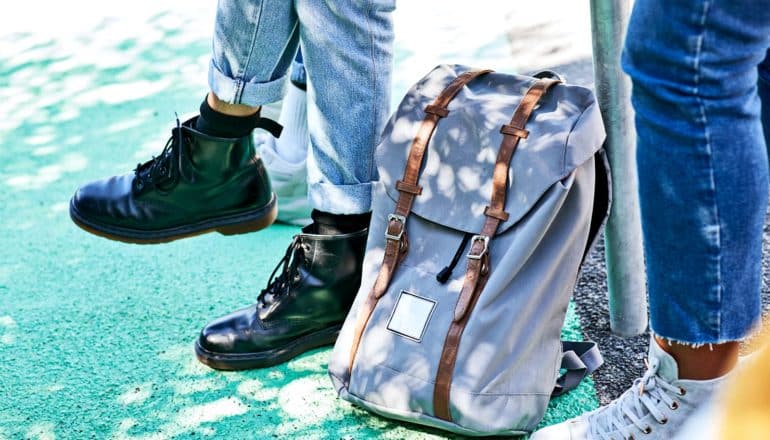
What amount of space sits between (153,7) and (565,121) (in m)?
3.44

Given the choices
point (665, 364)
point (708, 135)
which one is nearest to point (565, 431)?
point (665, 364)

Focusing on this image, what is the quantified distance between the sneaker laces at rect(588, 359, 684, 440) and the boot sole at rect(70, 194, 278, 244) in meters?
1.04

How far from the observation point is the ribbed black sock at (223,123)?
239 cm

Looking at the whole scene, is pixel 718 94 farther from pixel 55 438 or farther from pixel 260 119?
pixel 55 438

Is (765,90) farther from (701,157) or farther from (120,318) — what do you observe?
(120,318)

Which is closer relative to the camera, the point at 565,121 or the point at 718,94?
the point at 718,94

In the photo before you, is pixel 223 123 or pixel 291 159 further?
pixel 291 159

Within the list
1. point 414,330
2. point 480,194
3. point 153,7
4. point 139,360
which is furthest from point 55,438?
point 153,7

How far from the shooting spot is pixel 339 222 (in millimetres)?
2285

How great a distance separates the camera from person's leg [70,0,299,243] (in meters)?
2.31

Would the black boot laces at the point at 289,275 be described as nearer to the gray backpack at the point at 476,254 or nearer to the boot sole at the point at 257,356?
the boot sole at the point at 257,356

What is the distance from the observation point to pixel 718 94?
143 centimetres

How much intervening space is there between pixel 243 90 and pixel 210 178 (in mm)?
257

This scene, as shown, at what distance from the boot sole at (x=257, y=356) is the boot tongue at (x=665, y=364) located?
90cm
